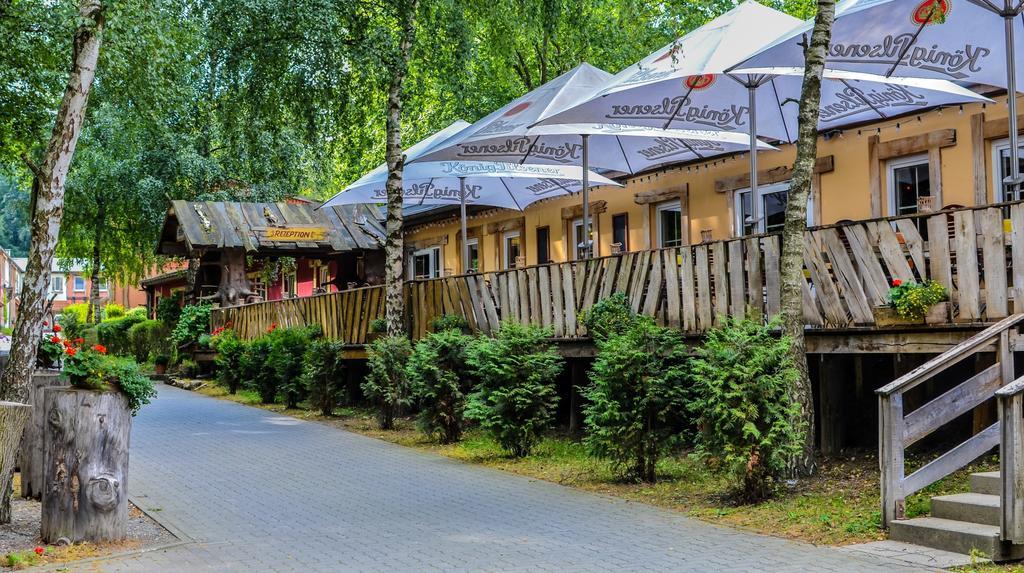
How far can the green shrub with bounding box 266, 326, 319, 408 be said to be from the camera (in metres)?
19.2

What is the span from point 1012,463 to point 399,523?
4.51m

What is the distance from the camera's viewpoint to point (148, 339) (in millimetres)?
34656

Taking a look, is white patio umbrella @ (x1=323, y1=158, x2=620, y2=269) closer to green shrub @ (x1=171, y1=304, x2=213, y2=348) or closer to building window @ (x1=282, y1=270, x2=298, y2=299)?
green shrub @ (x1=171, y1=304, x2=213, y2=348)

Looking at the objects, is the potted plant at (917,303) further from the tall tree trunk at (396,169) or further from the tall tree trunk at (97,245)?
the tall tree trunk at (97,245)

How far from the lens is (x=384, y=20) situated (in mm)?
15992

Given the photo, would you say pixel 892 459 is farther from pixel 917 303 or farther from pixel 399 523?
pixel 399 523

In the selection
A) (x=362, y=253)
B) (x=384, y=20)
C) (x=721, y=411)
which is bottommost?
(x=721, y=411)

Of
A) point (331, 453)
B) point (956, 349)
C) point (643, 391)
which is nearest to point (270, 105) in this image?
point (331, 453)

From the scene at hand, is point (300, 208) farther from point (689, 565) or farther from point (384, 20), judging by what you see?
point (689, 565)

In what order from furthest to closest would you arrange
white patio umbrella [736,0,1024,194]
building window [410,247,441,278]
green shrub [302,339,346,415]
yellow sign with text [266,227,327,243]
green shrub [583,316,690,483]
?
building window [410,247,441,278] < yellow sign with text [266,227,327,243] < green shrub [302,339,346,415] < green shrub [583,316,690,483] < white patio umbrella [736,0,1024,194]

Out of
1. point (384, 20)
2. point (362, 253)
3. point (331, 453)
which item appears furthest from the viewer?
point (362, 253)

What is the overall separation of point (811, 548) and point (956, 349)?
1.91 metres

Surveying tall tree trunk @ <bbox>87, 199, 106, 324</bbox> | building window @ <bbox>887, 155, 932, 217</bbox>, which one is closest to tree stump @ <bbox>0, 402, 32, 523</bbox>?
building window @ <bbox>887, 155, 932, 217</bbox>

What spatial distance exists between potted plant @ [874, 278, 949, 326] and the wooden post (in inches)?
54.6
